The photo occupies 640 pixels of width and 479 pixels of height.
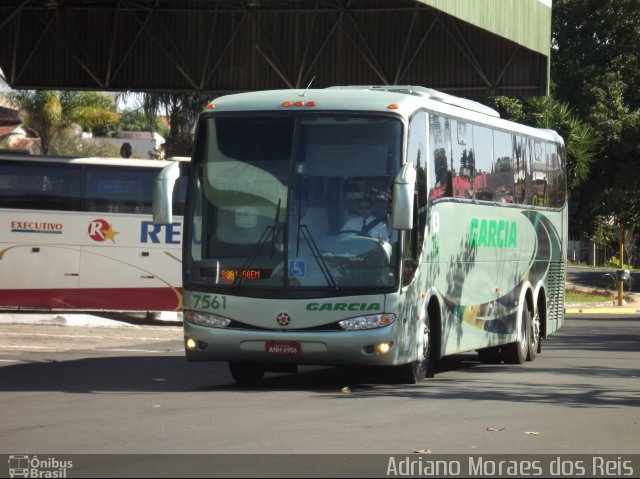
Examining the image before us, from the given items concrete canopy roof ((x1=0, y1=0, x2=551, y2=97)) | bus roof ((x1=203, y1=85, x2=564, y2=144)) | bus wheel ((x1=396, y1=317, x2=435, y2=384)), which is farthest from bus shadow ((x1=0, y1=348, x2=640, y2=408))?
concrete canopy roof ((x1=0, y1=0, x2=551, y2=97))

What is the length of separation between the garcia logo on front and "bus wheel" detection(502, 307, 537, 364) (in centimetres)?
1114

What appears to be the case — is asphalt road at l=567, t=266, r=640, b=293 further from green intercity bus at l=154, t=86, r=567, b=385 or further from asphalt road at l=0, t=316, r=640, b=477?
green intercity bus at l=154, t=86, r=567, b=385

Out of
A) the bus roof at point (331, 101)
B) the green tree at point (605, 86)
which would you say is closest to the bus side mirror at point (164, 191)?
the bus roof at point (331, 101)

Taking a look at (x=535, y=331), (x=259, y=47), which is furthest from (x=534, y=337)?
(x=259, y=47)

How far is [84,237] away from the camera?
26.4 metres

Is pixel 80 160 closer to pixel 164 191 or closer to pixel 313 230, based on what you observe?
pixel 164 191

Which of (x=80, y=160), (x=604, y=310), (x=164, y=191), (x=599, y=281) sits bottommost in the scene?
(x=604, y=310)

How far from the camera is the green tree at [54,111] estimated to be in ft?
174

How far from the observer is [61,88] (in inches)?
1125

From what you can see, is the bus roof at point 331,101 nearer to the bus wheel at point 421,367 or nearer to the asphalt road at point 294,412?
the bus wheel at point 421,367

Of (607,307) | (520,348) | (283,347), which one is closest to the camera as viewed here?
(283,347)

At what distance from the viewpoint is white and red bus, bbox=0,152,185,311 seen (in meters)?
26.0

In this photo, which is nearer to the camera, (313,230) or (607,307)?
(313,230)

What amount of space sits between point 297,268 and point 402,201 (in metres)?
1.37
